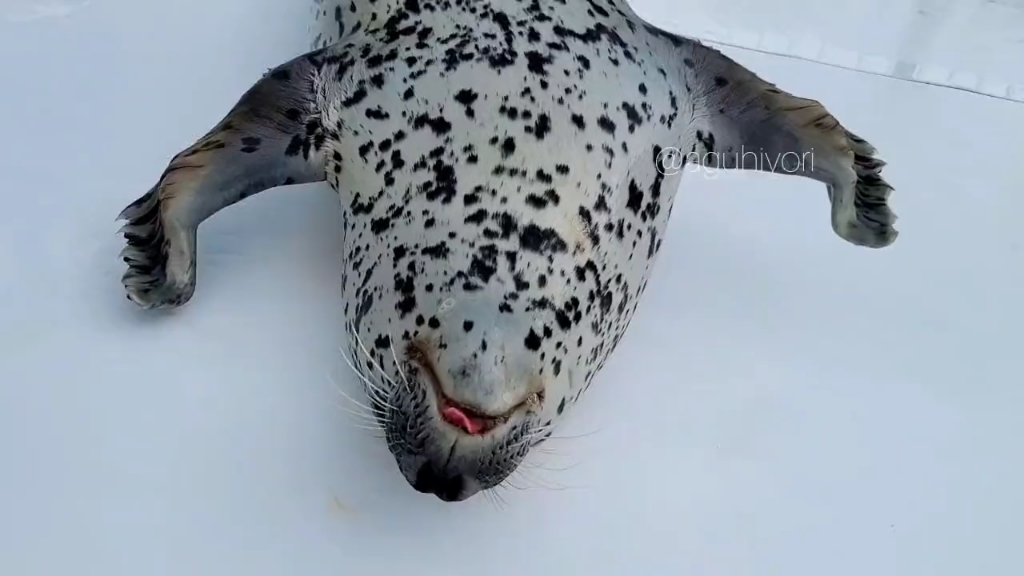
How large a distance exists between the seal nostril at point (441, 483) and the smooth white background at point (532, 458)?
0.23 metres

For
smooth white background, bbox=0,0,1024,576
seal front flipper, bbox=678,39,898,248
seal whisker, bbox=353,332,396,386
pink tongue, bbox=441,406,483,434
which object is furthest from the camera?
seal front flipper, bbox=678,39,898,248

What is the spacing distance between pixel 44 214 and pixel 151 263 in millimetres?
325

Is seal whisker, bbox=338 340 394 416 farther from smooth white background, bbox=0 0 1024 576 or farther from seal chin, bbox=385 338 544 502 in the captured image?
smooth white background, bbox=0 0 1024 576

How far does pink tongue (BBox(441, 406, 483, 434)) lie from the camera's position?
4.61 ft

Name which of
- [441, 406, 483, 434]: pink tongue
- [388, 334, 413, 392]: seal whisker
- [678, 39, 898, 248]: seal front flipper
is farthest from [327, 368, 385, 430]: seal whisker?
[678, 39, 898, 248]: seal front flipper

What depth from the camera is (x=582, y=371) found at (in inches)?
64.2

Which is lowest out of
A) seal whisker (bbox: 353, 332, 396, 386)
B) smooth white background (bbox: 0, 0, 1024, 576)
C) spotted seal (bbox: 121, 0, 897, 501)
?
smooth white background (bbox: 0, 0, 1024, 576)

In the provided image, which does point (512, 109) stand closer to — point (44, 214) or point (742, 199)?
point (742, 199)

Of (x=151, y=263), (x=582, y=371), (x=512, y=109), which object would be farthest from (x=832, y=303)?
(x=151, y=263)

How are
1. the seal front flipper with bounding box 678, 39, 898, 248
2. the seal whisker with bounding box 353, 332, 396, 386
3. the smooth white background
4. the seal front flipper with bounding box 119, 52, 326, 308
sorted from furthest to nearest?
the seal front flipper with bounding box 678, 39, 898, 248 < the seal front flipper with bounding box 119, 52, 326, 308 < the smooth white background < the seal whisker with bounding box 353, 332, 396, 386

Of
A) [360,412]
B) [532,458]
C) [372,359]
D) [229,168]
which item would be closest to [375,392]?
[372,359]

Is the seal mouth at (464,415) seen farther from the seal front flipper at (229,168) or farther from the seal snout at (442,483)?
the seal front flipper at (229,168)

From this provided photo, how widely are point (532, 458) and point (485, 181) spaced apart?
50cm

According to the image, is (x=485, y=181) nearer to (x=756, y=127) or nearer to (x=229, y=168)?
(x=229, y=168)
